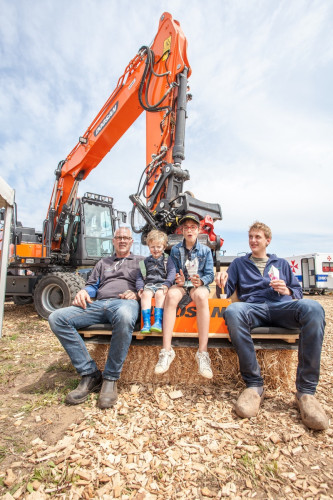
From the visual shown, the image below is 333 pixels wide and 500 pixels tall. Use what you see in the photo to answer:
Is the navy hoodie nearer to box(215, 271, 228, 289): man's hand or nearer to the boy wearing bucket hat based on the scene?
box(215, 271, 228, 289): man's hand

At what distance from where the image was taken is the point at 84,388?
94.5 inches

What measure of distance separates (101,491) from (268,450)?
0.99 m

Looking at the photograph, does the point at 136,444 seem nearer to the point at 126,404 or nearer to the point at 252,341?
the point at 126,404

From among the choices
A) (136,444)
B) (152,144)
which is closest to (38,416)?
(136,444)

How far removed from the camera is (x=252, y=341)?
232cm

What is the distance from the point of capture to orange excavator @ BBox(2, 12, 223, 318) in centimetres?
469

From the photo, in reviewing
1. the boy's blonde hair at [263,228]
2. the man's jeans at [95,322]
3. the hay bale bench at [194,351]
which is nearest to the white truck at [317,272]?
the boy's blonde hair at [263,228]

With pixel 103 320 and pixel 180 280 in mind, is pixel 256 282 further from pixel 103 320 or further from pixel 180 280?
pixel 103 320

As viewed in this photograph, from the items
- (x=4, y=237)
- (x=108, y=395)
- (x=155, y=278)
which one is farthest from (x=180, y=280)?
(x=4, y=237)

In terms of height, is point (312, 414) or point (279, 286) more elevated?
point (279, 286)

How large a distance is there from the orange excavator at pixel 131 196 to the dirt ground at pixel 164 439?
234 centimetres

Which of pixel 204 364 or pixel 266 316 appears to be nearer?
pixel 204 364

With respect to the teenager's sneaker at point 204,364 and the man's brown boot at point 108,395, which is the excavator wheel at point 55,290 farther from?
the teenager's sneaker at point 204,364

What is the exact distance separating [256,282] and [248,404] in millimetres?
1036
